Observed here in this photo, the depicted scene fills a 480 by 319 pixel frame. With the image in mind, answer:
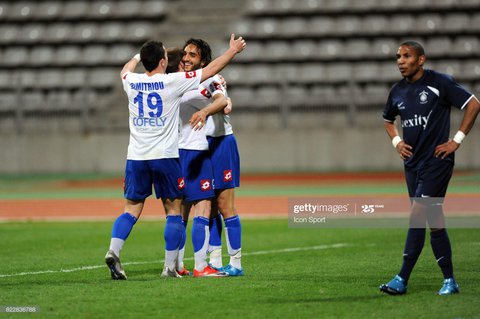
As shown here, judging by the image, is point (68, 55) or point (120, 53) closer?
point (120, 53)

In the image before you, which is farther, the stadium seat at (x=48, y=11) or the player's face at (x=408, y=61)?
the stadium seat at (x=48, y=11)

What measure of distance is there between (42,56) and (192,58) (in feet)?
82.2

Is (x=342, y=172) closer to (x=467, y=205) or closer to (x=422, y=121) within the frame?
(x=467, y=205)

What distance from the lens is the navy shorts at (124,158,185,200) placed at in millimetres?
9664

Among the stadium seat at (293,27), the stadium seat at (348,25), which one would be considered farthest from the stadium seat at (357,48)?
the stadium seat at (293,27)

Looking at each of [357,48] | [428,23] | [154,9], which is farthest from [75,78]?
[428,23]

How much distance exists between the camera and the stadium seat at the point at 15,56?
112 ft

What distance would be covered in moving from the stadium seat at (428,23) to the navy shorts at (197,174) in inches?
891

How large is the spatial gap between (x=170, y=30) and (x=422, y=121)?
2596cm

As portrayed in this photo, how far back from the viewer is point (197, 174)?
10078 millimetres

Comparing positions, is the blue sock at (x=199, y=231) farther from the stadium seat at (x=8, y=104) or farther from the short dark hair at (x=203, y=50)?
the stadium seat at (x=8, y=104)

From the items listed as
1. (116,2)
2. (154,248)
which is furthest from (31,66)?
(154,248)

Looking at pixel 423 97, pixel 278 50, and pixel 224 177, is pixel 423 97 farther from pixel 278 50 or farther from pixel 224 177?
pixel 278 50

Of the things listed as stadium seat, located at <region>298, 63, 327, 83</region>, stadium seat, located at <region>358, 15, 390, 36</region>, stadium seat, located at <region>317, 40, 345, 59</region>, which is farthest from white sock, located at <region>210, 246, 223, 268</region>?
stadium seat, located at <region>358, 15, 390, 36</region>
